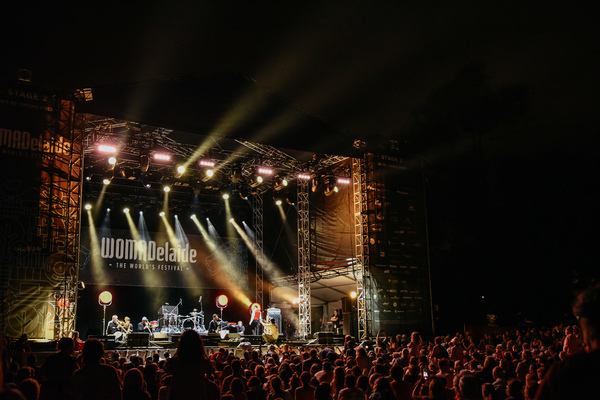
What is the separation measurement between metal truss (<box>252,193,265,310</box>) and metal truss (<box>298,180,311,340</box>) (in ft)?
9.79

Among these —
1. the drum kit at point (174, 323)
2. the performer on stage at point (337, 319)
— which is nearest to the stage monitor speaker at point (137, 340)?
the drum kit at point (174, 323)

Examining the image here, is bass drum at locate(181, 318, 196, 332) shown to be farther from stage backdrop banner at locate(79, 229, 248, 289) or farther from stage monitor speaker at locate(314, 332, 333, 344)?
stage monitor speaker at locate(314, 332, 333, 344)

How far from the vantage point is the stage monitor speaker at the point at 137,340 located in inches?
664

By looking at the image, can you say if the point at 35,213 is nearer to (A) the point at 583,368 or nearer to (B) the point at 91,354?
(B) the point at 91,354

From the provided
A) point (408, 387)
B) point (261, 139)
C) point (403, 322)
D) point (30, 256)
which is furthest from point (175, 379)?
point (403, 322)

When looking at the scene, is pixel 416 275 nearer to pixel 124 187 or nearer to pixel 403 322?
pixel 403 322

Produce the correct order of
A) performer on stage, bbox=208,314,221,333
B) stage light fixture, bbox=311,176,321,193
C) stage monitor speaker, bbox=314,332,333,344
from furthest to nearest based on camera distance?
performer on stage, bbox=208,314,221,333 < stage light fixture, bbox=311,176,321,193 < stage monitor speaker, bbox=314,332,333,344

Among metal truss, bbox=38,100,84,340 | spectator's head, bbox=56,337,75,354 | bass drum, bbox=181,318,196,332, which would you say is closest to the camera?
spectator's head, bbox=56,337,75,354

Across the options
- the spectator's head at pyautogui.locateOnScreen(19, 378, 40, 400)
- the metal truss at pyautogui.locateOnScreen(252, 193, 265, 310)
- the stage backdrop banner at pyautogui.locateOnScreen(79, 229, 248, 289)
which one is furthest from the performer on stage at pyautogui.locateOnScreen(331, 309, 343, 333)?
the spectator's head at pyautogui.locateOnScreen(19, 378, 40, 400)

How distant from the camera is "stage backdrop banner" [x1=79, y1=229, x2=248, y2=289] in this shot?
76.5 feet

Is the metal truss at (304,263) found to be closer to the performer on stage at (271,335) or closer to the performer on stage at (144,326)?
the performer on stage at (271,335)

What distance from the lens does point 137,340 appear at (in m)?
17.0

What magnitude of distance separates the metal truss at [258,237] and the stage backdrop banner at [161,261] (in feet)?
2.19

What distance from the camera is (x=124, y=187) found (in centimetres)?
2384
